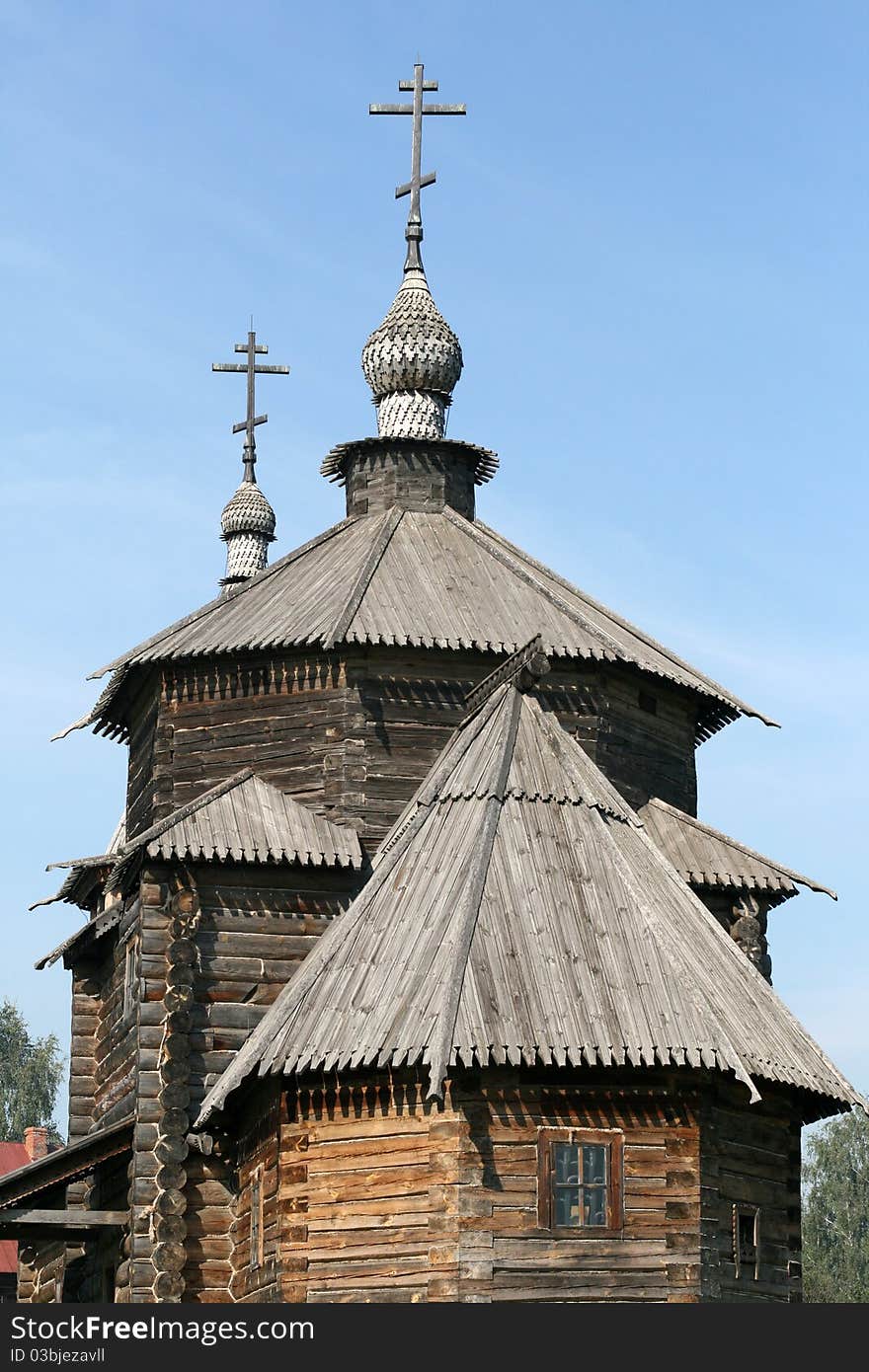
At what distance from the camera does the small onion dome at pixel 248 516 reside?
167 feet

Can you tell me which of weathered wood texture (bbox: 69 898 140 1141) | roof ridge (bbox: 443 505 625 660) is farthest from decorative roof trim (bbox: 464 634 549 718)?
weathered wood texture (bbox: 69 898 140 1141)

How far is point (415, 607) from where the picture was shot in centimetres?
3002

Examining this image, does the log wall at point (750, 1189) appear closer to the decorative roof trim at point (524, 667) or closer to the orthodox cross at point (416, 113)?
the decorative roof trim at point (524, 667)

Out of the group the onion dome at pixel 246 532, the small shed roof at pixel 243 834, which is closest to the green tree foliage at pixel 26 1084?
the onion dome at pixel 246 532

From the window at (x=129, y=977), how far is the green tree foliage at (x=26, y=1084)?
4377cm

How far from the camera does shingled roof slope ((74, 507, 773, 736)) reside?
29.5 metres

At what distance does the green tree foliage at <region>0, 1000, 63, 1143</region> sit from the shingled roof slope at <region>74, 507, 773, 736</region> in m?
42.6

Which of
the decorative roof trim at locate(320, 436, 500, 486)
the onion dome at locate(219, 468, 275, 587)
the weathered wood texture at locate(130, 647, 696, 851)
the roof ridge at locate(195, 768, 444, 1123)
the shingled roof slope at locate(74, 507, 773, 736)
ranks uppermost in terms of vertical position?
the onion dome at locate(219, 468, 275, 587)

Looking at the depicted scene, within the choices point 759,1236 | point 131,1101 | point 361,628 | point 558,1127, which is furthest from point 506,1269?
A: point 361,628

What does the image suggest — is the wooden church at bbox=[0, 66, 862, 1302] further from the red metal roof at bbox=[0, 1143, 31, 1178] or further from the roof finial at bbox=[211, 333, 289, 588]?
the red metal roof at bbox=[0, 1143, 31, 1178]

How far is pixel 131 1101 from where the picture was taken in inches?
1065

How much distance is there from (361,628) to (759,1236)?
949cm

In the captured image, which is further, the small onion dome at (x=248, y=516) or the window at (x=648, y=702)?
the small onion dome at (x=248, y=516)

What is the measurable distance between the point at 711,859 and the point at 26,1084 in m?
48.9
